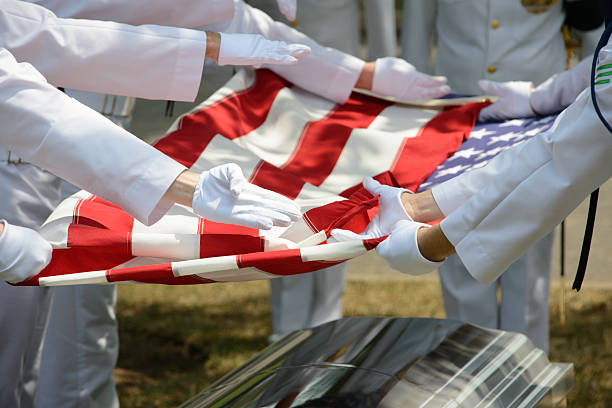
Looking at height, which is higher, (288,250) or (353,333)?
(288,250)

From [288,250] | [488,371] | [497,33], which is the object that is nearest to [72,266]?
[288,250]

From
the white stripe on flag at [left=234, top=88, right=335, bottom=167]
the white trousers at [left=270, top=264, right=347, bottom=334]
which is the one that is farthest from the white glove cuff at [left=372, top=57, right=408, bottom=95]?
the white trousers at [left=270, top=264, right=347, bottom=334]

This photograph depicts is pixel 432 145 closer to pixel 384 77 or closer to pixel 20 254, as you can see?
pixel 384 77

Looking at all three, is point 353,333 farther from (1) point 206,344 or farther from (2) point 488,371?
(1) point 206,344

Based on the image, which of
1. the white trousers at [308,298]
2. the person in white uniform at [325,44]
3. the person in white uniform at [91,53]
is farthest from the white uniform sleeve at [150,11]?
the white trousers at [308,298]

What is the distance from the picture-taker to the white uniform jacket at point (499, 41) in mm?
2926

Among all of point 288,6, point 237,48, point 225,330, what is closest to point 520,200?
point 237,48

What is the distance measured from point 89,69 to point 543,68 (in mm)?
1734

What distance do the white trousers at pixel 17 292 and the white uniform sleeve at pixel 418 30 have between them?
1566mm

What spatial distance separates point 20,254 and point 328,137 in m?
1.00

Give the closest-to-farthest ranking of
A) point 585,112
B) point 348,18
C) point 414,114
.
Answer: point 585,112 → point 414,114 → point 348,18

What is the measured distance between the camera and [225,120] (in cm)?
222

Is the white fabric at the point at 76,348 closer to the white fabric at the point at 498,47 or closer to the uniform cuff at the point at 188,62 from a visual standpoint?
the uniform cuff at the point at 188,62

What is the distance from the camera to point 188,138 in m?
2.07
